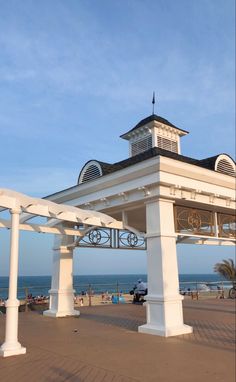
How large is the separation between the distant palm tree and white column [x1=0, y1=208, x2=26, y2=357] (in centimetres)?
2269

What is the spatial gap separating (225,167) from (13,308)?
825 centimetres

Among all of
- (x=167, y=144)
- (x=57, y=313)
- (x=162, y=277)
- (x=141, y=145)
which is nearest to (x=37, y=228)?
(x=162, y=277)

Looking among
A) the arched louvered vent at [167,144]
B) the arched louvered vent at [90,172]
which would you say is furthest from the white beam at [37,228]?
the arched louvered vent at [167,144]

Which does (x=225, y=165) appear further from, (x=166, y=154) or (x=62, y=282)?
(x=62, y=282)

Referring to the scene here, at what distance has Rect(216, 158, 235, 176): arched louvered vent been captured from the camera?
39.8ft

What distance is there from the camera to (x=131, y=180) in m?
10.4

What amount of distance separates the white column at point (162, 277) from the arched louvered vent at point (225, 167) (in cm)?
303

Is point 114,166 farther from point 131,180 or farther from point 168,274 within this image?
point 168,274

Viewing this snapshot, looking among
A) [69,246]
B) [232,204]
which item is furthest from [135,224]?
[232,204]

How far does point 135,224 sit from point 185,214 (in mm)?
5188

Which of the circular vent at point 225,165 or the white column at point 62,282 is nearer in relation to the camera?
the circular vent at point 225,165

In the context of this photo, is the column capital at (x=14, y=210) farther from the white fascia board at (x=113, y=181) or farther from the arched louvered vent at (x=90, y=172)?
the arched louvered vent at (x=90, y=172)

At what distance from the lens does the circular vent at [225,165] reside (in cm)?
1207

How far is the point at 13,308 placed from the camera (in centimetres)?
724
